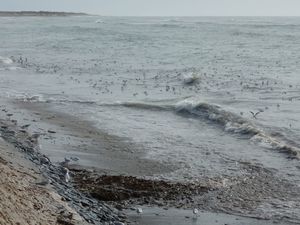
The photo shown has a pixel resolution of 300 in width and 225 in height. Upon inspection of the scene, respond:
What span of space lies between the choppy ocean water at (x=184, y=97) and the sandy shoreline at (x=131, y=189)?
0.51 metres

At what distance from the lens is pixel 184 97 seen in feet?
56.8

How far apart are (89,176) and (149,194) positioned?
3.98 ft

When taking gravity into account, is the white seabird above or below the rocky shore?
below

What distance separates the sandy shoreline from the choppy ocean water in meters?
0.51

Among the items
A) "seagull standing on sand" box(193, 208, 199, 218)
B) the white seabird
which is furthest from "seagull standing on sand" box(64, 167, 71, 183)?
"seagull standing on sand" box(193, 208, 199, 218)

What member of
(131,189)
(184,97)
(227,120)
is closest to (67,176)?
(131,189)

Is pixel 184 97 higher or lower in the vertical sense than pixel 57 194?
lower

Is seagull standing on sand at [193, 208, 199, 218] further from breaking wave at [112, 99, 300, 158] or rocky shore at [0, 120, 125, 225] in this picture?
breaking wave at [112, 99, 300, 158]

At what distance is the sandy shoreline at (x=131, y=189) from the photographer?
6.59 meters

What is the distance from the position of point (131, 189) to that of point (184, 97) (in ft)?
32.2

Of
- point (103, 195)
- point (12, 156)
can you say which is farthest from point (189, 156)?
point (12, 156)

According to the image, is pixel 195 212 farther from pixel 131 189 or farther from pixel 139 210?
pixel 131 189

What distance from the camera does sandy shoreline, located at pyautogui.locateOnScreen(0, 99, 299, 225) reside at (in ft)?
21.6

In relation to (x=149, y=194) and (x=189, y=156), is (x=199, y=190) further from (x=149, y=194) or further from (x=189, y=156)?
(x=189, y=156)
